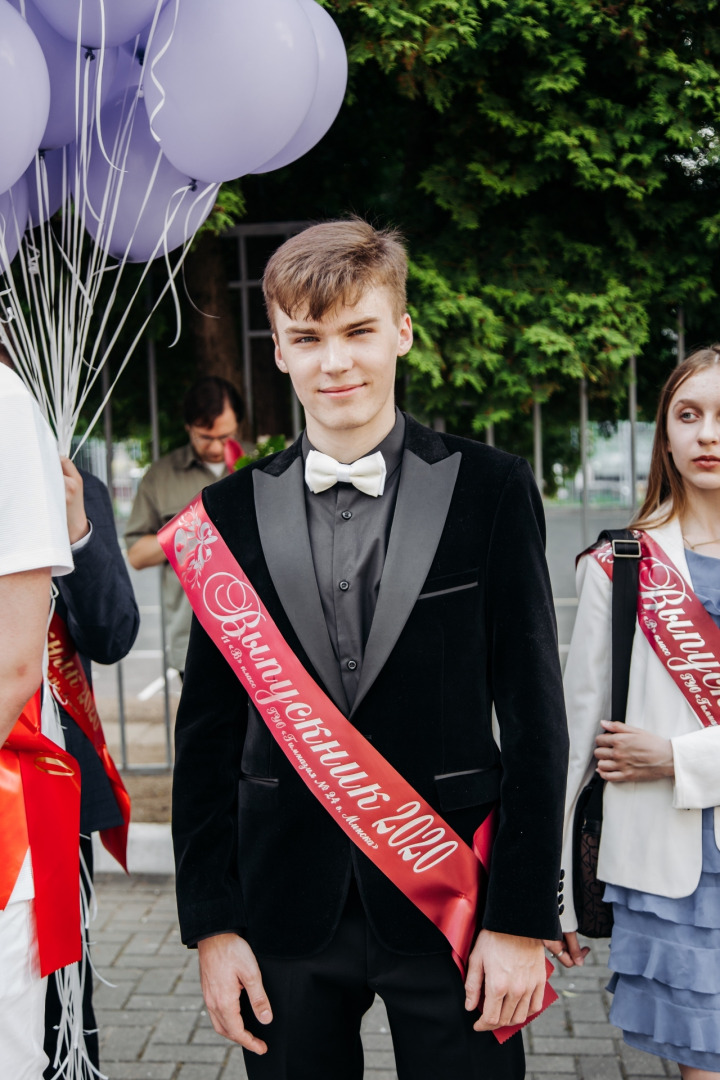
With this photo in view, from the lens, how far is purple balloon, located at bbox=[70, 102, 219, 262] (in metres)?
2.66

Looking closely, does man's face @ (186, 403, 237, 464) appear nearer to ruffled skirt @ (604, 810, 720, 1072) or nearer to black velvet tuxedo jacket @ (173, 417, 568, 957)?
black velvet tuxedo jacket @ (173, 417, 568, 957)

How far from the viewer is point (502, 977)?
164 cm

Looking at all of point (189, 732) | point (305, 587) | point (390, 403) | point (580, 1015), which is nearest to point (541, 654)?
point (305, 587)

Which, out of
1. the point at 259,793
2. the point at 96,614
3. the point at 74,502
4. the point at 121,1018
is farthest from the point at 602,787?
the point at 121,1018

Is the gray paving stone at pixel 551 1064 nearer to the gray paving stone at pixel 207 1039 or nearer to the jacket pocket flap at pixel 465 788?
the gray paving stone at pixel 207 1039

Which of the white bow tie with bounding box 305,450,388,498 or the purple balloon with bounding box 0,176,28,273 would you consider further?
the purple balloon with bounding box 0,176,28,273

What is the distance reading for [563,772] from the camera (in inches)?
67.4

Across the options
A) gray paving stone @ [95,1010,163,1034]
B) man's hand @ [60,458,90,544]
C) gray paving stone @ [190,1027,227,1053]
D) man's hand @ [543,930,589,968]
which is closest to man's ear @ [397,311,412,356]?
man's hand @ [60,458,90,544]

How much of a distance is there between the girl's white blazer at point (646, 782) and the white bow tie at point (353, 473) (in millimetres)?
719

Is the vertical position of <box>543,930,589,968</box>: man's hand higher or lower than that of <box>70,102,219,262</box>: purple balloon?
lower

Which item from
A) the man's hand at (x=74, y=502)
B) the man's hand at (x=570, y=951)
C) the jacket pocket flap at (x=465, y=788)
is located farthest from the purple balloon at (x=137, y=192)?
the man's hand at (x=570, y=951)

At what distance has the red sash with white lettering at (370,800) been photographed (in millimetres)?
1697

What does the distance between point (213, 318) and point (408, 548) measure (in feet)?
10.3

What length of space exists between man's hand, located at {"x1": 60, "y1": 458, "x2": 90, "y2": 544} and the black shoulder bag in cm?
121
